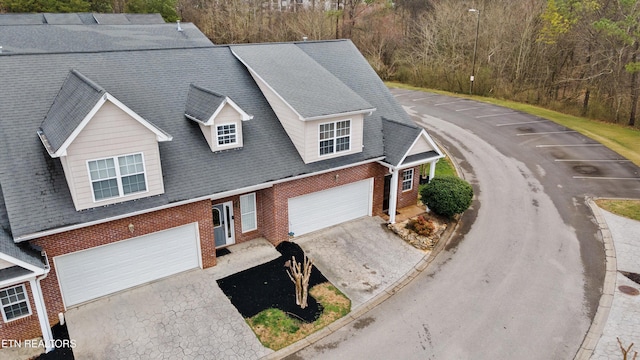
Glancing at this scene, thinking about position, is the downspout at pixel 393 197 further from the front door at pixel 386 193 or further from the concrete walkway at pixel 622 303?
the concrete walkway at pixel 622 303

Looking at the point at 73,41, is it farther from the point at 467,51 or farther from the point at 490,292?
the point at 467,51

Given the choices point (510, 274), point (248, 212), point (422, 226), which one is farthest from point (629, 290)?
point (248, 212)

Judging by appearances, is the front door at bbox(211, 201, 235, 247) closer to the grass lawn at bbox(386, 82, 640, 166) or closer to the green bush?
the green bush

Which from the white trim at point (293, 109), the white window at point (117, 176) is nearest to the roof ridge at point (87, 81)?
the white window at point (117, 176)

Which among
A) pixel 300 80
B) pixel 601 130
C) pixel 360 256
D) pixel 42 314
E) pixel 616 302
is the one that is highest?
pixel 300 80

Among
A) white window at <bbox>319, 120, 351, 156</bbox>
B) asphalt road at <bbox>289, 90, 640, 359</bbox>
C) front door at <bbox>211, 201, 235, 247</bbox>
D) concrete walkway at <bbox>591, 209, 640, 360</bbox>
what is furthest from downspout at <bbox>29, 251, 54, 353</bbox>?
concrete walkway at <bbox>591, 209, 640, 360</bbox>

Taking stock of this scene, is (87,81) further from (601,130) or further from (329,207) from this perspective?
(601,130)
